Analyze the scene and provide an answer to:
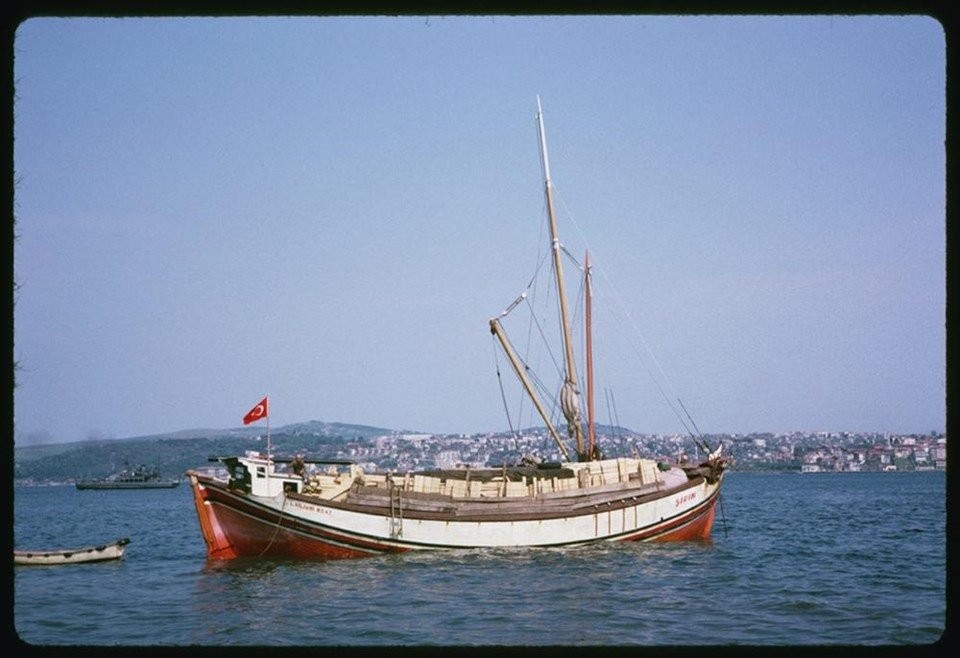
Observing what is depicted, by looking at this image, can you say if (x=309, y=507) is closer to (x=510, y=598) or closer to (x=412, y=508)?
(x=412, y=508)

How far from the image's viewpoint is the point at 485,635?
21031 mm

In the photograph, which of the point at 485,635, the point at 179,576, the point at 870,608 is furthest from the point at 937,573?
the point at 179,576

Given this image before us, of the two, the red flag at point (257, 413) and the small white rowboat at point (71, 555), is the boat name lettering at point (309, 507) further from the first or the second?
the small white rowboat at point (71, 555)

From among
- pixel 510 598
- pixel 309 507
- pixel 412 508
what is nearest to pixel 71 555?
pixel 309 507

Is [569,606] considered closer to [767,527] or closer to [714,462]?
[714,462]

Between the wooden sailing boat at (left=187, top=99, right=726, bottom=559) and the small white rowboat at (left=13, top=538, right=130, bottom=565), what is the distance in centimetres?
663

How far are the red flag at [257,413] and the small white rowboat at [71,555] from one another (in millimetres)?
11007

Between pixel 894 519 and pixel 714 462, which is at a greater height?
pixel 714 462

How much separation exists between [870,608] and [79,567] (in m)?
29.9

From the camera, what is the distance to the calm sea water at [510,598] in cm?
2138

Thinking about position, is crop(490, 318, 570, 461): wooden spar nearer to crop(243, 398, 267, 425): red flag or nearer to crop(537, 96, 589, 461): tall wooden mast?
crop(537, 96, 589, 461): tall wooden mast

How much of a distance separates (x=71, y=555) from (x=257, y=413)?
39.8 feet

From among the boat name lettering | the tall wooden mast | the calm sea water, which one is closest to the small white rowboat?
the calm sea water

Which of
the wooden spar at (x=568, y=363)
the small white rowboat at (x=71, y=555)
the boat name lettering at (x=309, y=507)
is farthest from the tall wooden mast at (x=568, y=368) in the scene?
the small white rowboat at (x=71, y=555)
